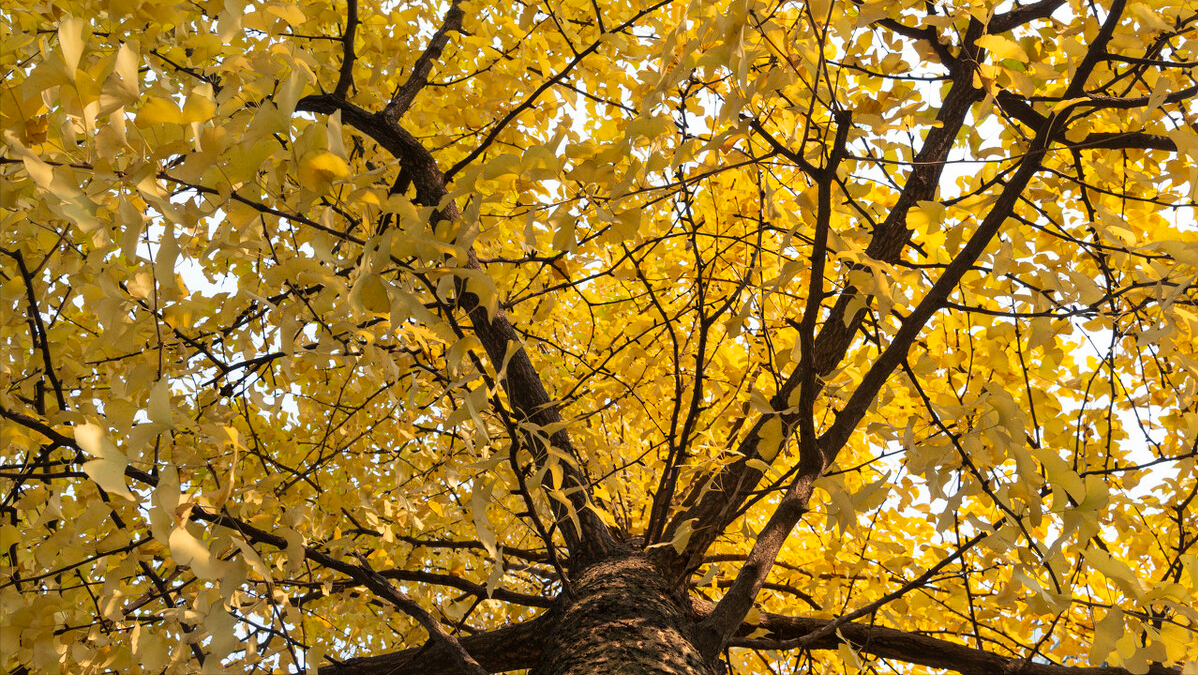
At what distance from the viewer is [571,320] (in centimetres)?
361

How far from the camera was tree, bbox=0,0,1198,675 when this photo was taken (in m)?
0.94

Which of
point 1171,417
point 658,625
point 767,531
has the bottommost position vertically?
point 658,625

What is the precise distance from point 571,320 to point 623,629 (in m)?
2.19

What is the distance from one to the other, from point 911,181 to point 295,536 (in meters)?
1.82

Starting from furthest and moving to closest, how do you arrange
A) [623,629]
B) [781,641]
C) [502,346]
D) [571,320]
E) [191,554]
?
[571,320] < [502,346] < [781,641] < [623,629] < [191,554]

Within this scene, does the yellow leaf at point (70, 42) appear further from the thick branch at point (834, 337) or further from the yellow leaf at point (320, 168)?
the thick branch at point (834, 337)

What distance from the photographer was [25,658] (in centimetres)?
125

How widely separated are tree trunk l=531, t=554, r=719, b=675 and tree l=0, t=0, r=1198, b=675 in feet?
0.04

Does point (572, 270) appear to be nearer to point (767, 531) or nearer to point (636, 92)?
point (636, 92)

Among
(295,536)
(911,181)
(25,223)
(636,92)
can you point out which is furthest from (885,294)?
(25,223)

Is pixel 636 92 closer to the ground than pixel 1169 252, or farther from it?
farther from it

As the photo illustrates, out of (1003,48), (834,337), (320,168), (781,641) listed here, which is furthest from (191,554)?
(834,337)

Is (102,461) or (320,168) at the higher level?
(320,168)

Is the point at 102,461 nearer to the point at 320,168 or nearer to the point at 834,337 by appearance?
the point at 320,168
